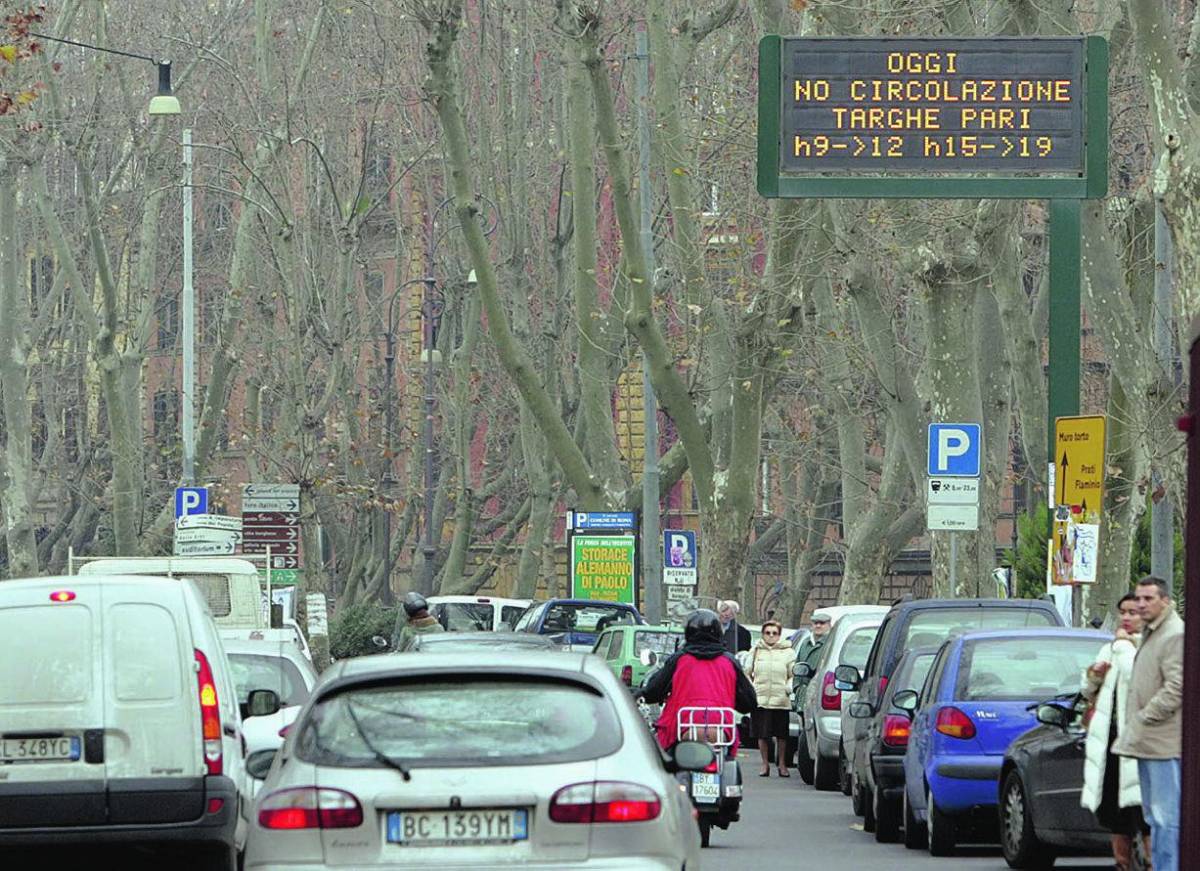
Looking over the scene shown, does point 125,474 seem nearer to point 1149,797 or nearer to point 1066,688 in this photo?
point 1066,688

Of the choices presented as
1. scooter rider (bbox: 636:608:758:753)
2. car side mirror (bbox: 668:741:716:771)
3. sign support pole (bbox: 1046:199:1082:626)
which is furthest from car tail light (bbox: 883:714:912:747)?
car side mirror (bbox: 668:741:716:771)

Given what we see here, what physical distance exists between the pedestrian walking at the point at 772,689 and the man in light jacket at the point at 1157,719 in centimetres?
1578

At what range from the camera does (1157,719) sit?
470 inches

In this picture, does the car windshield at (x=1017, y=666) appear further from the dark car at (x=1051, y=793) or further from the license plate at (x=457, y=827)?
the license plate at (x=457, y=827)

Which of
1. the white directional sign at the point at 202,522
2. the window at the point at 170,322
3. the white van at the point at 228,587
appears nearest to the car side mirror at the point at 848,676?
the white van at the point at 228,587

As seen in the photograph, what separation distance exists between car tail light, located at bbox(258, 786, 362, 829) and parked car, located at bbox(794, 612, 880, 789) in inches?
604

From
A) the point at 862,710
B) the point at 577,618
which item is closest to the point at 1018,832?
the point at 862,710

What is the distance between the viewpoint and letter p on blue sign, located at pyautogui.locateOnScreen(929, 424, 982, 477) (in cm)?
2802

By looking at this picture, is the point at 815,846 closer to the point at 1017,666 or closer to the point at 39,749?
the point at 1017,666

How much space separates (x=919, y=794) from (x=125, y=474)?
1207 inches

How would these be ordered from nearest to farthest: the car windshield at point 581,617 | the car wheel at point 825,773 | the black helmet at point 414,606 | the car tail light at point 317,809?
the car tail light at point 317,809, the black helmet at point 414,606, the car wheel at point 825,773, the car windshield at point 581,617

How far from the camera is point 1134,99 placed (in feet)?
121

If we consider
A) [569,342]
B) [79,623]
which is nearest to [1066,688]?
[79,623]

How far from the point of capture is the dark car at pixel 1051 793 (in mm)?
14727
